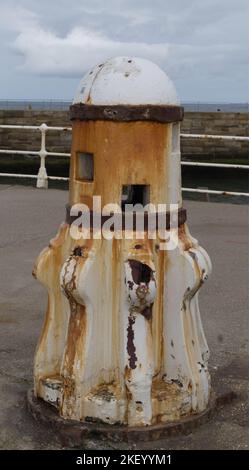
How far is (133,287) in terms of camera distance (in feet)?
9.30

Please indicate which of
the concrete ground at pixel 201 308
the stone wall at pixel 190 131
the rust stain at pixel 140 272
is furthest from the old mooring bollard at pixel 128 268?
the stone wall at pixel 190 131

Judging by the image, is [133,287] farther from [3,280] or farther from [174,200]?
[3,280]

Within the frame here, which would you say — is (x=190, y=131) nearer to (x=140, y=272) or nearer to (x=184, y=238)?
(x=184, y=238)

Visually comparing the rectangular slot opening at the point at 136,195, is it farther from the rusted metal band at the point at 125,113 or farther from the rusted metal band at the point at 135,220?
the rusted metal band at the point at 125,113

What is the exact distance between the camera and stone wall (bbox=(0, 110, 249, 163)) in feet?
103

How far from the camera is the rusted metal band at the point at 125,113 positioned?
9.28ft

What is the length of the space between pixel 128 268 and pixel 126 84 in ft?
2.68

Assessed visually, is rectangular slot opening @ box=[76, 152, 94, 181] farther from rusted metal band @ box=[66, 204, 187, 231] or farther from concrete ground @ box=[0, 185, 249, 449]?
concrete ground @ box=[0, 185, 249, 449]

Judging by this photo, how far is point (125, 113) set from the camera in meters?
2.83

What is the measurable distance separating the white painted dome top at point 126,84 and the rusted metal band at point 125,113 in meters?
0.02

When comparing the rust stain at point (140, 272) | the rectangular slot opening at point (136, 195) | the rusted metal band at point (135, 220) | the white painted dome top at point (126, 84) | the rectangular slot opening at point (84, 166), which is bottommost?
the rust stain at point (140, 272)

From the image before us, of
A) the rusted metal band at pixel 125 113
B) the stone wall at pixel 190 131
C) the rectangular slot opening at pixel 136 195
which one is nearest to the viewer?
the rusted metal band at pixel 125 113

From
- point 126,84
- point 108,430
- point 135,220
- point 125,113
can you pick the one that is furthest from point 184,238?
point 108,430
